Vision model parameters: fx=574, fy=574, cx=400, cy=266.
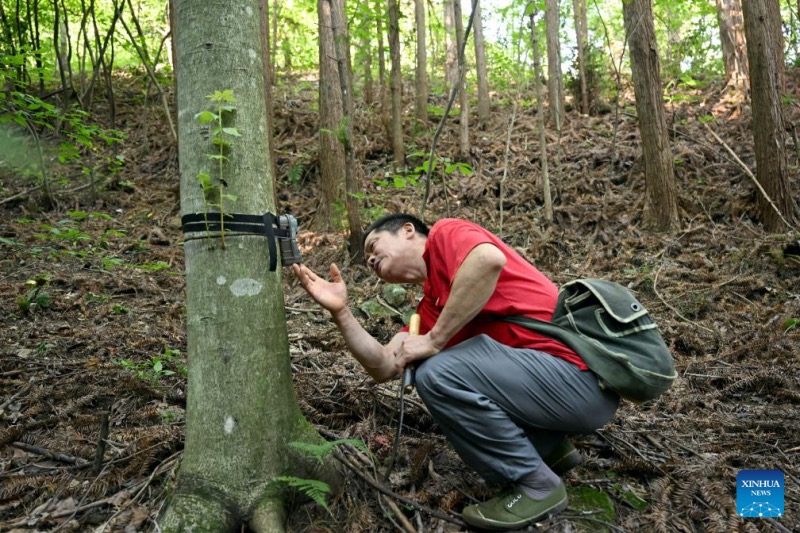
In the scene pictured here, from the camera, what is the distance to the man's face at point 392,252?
319 centimetres

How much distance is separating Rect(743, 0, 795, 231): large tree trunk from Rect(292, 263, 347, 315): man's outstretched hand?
7.08m

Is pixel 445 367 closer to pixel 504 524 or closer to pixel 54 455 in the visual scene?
pixel 504 524

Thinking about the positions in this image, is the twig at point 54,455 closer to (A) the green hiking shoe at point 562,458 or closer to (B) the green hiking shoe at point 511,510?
(B) the green hiking shoe at point 511,510

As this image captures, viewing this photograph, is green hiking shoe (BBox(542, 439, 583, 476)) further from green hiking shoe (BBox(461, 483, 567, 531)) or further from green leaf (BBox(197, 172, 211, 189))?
green leaf (BBox(197, 172, 211, 189))

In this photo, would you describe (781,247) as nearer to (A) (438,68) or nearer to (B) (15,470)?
(B) (15,470)

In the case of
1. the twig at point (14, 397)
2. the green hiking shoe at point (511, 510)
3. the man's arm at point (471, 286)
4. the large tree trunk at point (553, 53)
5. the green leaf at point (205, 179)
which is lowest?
the green hiking shoe at point (511, 510)

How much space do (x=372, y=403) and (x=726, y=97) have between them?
10.9 m

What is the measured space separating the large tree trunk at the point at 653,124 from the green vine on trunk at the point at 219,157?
724 centimetres

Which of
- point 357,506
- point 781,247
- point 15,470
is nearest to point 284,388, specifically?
point 357,506

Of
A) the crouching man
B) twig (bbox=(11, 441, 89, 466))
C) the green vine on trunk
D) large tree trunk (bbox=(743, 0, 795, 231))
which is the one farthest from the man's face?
large tree trunk (bbox=(743, 0, 795, 231))

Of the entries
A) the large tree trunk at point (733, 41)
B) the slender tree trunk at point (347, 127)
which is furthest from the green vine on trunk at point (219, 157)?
the large tree trunk at point (733, 41)

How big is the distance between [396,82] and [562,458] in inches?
342

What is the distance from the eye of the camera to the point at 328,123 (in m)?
9.19

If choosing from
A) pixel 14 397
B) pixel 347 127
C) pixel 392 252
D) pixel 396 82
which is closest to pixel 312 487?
pixel 392 252
